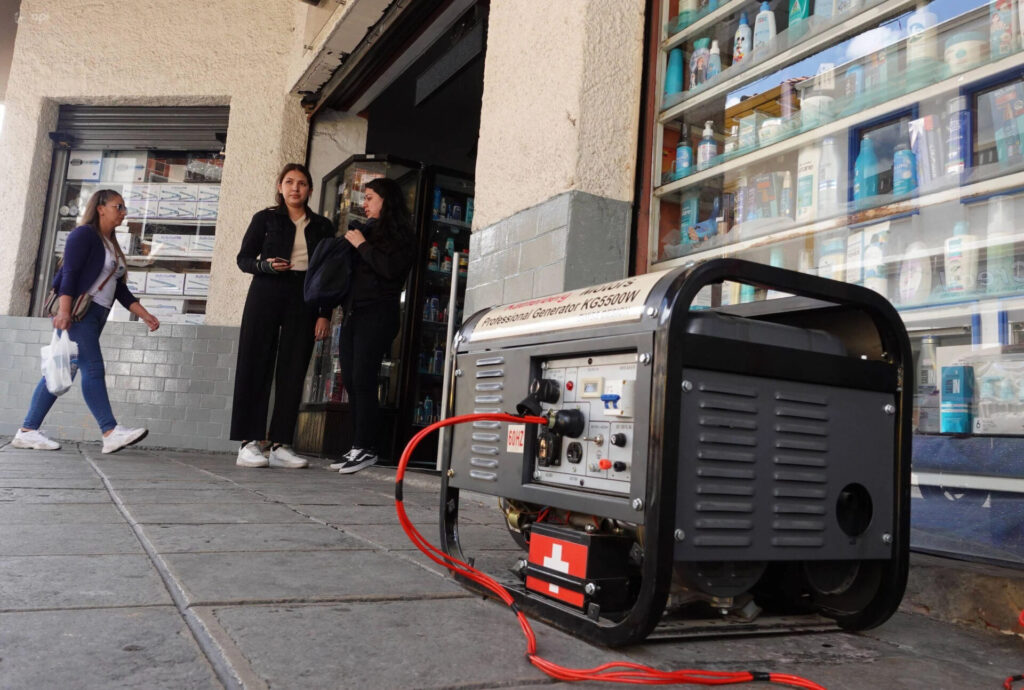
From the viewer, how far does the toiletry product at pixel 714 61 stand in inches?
110

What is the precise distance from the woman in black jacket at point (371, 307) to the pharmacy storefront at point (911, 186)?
1.93 m

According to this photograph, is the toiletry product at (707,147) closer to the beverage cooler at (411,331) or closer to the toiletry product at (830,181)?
the toiletry product at (830,181)

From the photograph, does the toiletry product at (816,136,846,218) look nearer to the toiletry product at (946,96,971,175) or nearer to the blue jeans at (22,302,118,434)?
the toiletry product at (946,96,971,175)

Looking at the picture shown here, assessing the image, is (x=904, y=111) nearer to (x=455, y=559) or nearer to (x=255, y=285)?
(x=455, y=559)

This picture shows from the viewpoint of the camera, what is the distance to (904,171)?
81.6 inches

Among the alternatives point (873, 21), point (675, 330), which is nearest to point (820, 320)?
point (675, 330)

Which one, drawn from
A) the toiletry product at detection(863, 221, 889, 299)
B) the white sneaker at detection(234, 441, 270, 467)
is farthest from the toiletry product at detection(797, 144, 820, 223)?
the white sneaker at detection(234, 441, 270, 467)

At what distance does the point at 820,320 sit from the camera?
151cm

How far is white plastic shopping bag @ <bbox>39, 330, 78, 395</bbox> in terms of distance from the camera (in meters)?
4.42

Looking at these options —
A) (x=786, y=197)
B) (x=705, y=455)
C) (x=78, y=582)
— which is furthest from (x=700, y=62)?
(x=78, y=582)

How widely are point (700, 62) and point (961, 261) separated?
1.35 m

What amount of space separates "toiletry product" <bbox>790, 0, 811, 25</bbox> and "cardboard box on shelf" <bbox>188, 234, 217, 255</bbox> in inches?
230

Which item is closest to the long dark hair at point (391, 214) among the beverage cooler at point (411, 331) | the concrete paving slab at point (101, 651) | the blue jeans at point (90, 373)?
the beverage cooler at point (411, 331)

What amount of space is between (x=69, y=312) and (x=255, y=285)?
3.63ft
